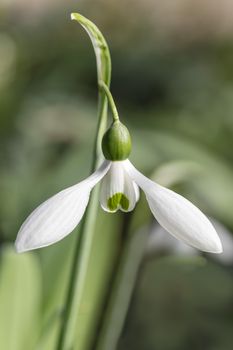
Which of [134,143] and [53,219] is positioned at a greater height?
[53,219]

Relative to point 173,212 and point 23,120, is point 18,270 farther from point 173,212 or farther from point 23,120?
point 23,120

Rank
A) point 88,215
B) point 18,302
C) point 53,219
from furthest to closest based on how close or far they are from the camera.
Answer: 1. point 18,302
2. point 88,215
3. point 53,219

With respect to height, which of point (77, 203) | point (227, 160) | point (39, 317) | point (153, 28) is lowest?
point (153, 28)

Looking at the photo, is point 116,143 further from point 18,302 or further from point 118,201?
point 18,302

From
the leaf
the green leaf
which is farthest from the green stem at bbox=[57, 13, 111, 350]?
the green leaf

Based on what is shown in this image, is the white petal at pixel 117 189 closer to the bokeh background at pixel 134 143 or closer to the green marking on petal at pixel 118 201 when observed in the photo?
the green marking on petal at pixel 118 201

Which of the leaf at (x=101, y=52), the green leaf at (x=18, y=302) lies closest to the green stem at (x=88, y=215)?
the leaf at (x=101, y=52)

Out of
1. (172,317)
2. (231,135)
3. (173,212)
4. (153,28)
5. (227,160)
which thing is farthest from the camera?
(153,28)

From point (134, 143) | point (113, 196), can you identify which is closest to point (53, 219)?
point (113, 196)

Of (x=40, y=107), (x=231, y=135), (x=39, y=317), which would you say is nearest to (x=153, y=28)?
(x=40, y=107)
